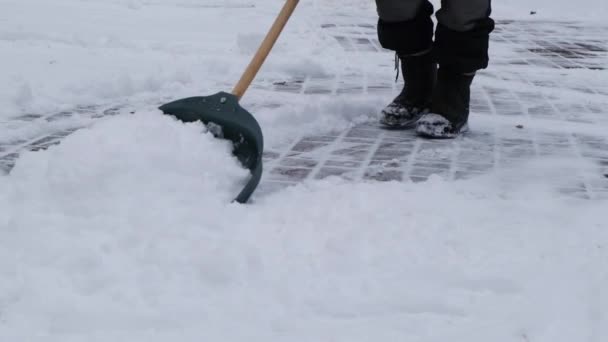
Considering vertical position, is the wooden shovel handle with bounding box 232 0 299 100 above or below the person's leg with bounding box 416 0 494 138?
above

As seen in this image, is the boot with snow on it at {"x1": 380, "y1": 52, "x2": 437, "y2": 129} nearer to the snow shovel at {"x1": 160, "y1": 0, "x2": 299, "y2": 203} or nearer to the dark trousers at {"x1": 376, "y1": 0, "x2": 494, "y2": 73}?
the dark trousers at {"x1": 376, "y1": 0, "x2": 494, "y2": 73}

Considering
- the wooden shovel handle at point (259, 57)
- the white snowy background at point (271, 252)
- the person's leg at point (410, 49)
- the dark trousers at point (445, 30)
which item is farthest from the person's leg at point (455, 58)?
the wooden shovel handle at point (259, 57)

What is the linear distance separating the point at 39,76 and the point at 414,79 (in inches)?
60.1

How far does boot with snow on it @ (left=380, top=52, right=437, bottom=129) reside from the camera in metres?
2.89

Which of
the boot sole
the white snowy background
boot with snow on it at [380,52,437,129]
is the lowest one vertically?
the boot sole

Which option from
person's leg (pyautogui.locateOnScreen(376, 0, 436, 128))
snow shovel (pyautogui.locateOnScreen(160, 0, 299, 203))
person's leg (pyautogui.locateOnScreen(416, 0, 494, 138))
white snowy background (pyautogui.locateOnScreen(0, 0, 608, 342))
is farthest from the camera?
person's leg (pyautogui.locateOnScreen(376, 0, 436, 128))

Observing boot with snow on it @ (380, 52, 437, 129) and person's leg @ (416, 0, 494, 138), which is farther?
boot with snow on it @ (380, 52, 437, 129)

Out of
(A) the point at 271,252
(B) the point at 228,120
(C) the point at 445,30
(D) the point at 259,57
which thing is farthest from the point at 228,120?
(C) the point at 445,30

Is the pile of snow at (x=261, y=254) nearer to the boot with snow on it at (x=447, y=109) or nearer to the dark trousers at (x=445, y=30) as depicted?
the boot with snow on it at (x=447, y=109)

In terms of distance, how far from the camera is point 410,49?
2920 millimetres

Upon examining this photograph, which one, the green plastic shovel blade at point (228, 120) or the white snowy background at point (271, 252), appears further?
the green plastic shovel blade at point (228, 120)

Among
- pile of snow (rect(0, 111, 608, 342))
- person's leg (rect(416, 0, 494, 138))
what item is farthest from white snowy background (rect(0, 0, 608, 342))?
person's leg (rect(416, 0, 494, 138))

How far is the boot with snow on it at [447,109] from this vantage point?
2.74 meters

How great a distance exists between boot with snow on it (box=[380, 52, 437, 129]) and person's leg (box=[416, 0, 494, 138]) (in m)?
0.12
